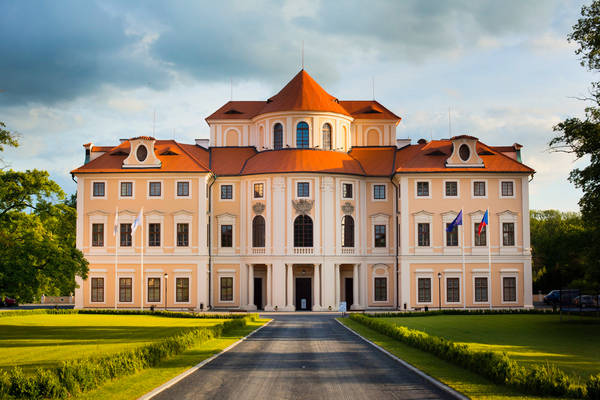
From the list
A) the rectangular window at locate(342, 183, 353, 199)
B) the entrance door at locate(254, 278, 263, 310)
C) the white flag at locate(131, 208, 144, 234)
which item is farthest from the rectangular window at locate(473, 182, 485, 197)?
the white flag at locate(131, 208, 144, 234)

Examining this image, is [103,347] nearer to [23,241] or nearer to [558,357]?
[23,241]

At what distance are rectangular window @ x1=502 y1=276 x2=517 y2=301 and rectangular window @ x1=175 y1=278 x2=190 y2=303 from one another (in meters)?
28.6

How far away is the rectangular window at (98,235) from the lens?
6096cm

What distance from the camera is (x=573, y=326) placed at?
39000 mm

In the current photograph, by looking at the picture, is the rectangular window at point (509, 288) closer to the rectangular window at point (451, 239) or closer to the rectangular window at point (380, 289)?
the rectangular window at point (451, 239)

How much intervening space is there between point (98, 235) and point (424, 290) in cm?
3028

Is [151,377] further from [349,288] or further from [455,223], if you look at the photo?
[349,288]

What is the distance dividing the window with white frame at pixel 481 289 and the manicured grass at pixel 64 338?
101 feet

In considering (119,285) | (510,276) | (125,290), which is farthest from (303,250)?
(510,276)

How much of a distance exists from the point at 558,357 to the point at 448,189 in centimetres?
3752

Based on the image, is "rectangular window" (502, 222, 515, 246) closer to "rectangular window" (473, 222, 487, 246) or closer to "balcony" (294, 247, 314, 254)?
"rectangular window" (473, 222, 487, 246)

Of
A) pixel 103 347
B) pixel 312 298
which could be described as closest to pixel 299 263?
pixel 312 298

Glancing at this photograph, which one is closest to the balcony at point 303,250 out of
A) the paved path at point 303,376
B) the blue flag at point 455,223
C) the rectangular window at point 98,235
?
the blue flag at point 455,223

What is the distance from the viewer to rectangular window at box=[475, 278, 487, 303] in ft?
194
